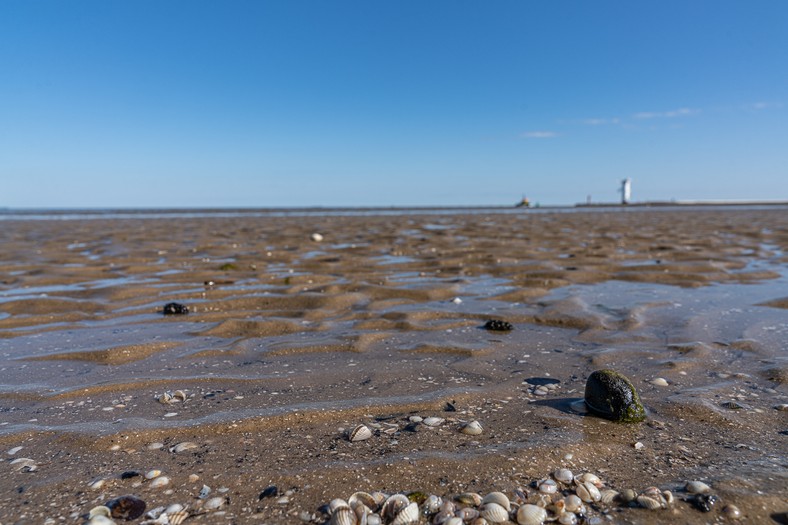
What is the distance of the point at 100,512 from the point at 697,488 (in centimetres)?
246

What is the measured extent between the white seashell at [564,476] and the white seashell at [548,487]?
40mm

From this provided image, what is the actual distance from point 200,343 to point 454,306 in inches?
115

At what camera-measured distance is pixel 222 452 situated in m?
2.51

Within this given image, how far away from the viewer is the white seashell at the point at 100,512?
1975mm

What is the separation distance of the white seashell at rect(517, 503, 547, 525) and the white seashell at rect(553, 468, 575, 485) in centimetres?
27

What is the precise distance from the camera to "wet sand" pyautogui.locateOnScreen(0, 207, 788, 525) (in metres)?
2.22

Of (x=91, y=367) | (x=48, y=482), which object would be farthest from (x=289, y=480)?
(x=91, y=367)

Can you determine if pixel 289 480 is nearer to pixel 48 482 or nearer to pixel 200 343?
pixel 48 482

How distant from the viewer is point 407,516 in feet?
6.39

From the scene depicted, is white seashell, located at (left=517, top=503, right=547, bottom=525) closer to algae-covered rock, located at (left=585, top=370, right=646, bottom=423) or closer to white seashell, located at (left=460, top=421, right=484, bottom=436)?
white seashell, located at (left=460, top=421, right=484, bottom=436)

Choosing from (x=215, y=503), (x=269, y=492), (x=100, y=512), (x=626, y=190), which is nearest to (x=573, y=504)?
(x=269, y=492)

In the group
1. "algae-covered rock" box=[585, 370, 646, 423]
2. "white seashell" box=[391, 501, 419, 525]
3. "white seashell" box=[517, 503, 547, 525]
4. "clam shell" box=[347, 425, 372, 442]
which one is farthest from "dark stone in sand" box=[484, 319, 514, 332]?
"white seashell" box=[391, 501, 419, 525]

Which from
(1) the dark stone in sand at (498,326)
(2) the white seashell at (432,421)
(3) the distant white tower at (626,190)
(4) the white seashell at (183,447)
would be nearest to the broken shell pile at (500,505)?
(2) the white seashell at (432,421)

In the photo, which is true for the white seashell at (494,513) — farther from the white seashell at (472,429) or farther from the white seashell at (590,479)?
the white seashell at (472,429)
